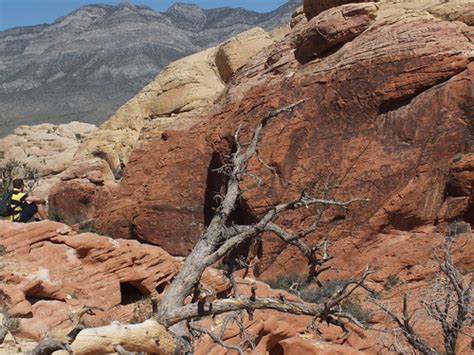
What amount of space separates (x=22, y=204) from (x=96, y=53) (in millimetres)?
139965

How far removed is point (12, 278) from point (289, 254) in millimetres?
9842

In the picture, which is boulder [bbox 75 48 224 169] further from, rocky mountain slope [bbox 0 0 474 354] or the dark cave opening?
the dark cave opening

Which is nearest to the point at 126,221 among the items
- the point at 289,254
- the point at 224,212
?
the point at 289,254

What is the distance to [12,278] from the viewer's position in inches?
516

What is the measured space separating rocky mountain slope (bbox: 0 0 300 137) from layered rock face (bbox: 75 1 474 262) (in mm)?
75319

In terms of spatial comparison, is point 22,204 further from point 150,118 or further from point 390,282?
point 150,118

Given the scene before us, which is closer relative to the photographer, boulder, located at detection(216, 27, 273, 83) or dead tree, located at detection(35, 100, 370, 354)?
dead tree, located at detection(35, 100, 370, 354)

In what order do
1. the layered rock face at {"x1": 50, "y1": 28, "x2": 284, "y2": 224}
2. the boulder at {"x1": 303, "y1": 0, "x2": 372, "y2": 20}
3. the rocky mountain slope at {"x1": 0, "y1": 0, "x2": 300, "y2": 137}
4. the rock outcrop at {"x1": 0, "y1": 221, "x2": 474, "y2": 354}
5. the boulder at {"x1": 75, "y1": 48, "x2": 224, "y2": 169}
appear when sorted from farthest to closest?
the rocky mountain slope at {"x1": 0, "y1": 0, "x2": 300, "y2": 137}
the boulder at {"x1": 75, "y1": 48, "x2": 224, "y2": 169}
the layered rock face at {"x1": 50, "y1": 28, "x2": 284, "y2": 224}
the boulder at {"x1": 303, "y1": 0, "x2": 372, "y2": 20}
the rock outcrop at {"x1": 0, "y1": 221, "x2": 474, "y2": 354}

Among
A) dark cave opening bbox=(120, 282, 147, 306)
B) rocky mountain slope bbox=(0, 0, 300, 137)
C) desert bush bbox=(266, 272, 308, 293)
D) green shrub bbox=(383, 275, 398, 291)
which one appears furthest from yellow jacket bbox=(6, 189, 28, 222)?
rocky mountain slope bbox=(0, 0, 300, 137)

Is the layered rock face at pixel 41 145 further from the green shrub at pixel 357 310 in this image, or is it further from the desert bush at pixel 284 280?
the green shrub at pixel 357 310

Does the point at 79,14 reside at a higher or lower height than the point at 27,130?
higher

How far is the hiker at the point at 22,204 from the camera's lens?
13303 mm

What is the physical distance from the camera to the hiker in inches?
524

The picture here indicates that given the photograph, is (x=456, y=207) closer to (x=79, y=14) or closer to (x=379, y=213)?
(x=379, y=213)
